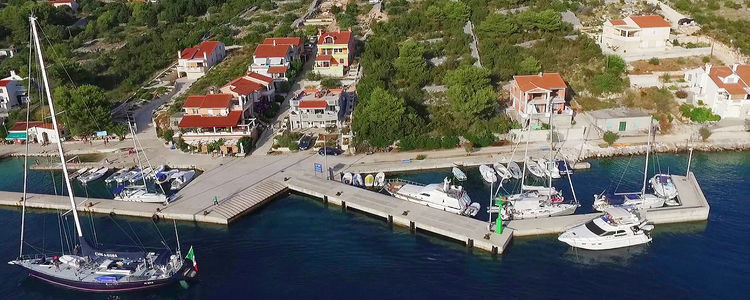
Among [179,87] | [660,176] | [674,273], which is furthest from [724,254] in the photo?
[179,87]

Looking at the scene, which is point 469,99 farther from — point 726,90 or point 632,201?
point 726,90

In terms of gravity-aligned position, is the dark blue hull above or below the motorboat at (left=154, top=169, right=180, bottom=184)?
below

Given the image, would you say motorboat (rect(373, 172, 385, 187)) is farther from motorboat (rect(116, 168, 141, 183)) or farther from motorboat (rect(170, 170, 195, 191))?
motorboat (rect(116, 168, 141, 183))

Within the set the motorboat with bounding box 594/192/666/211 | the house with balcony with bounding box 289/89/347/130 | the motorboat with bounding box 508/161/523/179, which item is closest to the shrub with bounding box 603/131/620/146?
the motorboat with bounding box 508/161/523/179

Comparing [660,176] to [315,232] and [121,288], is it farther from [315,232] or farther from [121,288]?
[121,288]

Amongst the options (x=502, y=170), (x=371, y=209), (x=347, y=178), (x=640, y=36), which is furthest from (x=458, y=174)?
(x=640, y=36)

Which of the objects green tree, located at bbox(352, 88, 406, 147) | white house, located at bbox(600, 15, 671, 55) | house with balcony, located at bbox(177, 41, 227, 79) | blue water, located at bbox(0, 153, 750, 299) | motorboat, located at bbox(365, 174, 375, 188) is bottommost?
blue water, located at bbox(0, 153, 750, 299)

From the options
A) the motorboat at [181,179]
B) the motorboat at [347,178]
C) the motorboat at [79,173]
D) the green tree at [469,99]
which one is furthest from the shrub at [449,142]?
the motorboat at [79,173]
